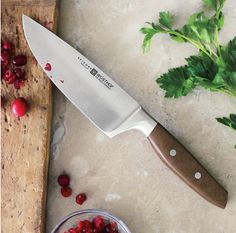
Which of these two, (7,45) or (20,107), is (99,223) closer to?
(20,107)

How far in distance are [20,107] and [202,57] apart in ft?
1.62

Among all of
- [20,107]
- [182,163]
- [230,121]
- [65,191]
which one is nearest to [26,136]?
[20,107]

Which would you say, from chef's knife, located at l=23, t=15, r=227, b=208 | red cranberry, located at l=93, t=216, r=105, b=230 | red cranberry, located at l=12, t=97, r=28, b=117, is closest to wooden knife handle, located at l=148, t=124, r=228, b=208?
chef's knife, located at l=23, t=15, r=227, b=208

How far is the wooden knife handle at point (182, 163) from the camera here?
1.22m

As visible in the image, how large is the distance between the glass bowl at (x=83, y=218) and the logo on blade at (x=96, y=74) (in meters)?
0.34

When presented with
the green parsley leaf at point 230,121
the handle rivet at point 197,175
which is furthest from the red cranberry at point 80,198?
the green parsley leaf at point 230,121

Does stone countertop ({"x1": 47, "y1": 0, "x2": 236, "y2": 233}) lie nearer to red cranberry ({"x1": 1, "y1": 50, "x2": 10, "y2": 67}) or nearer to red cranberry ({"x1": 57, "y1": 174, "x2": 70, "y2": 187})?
red cranberry ({"x1": 57, "y1": 174, "x2": 70, "y2": 187})

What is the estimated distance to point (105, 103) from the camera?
122 centimetres

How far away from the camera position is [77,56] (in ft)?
4.09

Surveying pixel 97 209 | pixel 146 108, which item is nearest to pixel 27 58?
pixel 146 108

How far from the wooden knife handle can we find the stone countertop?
6cm

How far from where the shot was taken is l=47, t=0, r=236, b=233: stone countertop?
4.22 feet

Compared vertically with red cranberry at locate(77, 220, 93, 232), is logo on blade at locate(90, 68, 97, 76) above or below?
above

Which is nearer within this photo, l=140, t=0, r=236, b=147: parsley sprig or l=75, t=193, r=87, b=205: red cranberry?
l=140, t=0, r=236, b=147: parsley sprig
